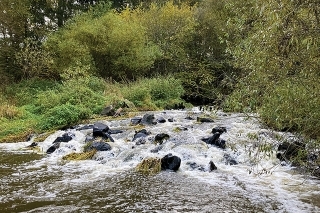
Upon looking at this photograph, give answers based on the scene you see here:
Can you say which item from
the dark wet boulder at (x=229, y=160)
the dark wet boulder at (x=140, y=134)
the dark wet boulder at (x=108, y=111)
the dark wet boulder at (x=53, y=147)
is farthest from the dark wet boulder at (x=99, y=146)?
the dark wet boulder at (x=108, y=111)

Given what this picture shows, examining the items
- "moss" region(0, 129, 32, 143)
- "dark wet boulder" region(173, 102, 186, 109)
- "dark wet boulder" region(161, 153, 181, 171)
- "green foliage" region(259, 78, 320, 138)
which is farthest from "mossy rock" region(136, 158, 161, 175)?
"dark wet boulder" region(173, 102, 186, 109)

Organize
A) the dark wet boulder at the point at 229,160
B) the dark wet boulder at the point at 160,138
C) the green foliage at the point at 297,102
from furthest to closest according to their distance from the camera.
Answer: the dark wet boulder at the point at 160,138, the dark wet boulder at the point at 229,160, the green foliage at the point at 297,102

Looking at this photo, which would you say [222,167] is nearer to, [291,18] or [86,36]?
[291,18]

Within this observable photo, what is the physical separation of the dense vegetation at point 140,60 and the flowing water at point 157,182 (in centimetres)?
103

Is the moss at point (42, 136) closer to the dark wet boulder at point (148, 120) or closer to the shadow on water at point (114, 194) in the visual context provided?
the dark wet boulder at point (148, 120)

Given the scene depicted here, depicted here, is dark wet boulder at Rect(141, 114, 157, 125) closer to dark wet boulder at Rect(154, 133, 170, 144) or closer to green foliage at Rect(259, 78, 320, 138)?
dark wet boulder at Rect(154, 133, 170, 144)

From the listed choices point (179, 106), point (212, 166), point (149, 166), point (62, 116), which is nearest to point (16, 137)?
point (62, 116)

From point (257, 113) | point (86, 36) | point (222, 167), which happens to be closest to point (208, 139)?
point (222, 167)

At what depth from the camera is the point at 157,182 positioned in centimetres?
891

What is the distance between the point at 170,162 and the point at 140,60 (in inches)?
803

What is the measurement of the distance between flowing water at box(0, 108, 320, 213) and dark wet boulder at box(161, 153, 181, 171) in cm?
19

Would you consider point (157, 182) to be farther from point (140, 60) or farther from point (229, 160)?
point (140, 60)

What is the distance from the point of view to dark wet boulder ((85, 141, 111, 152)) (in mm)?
12420

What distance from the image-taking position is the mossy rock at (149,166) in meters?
9.95
